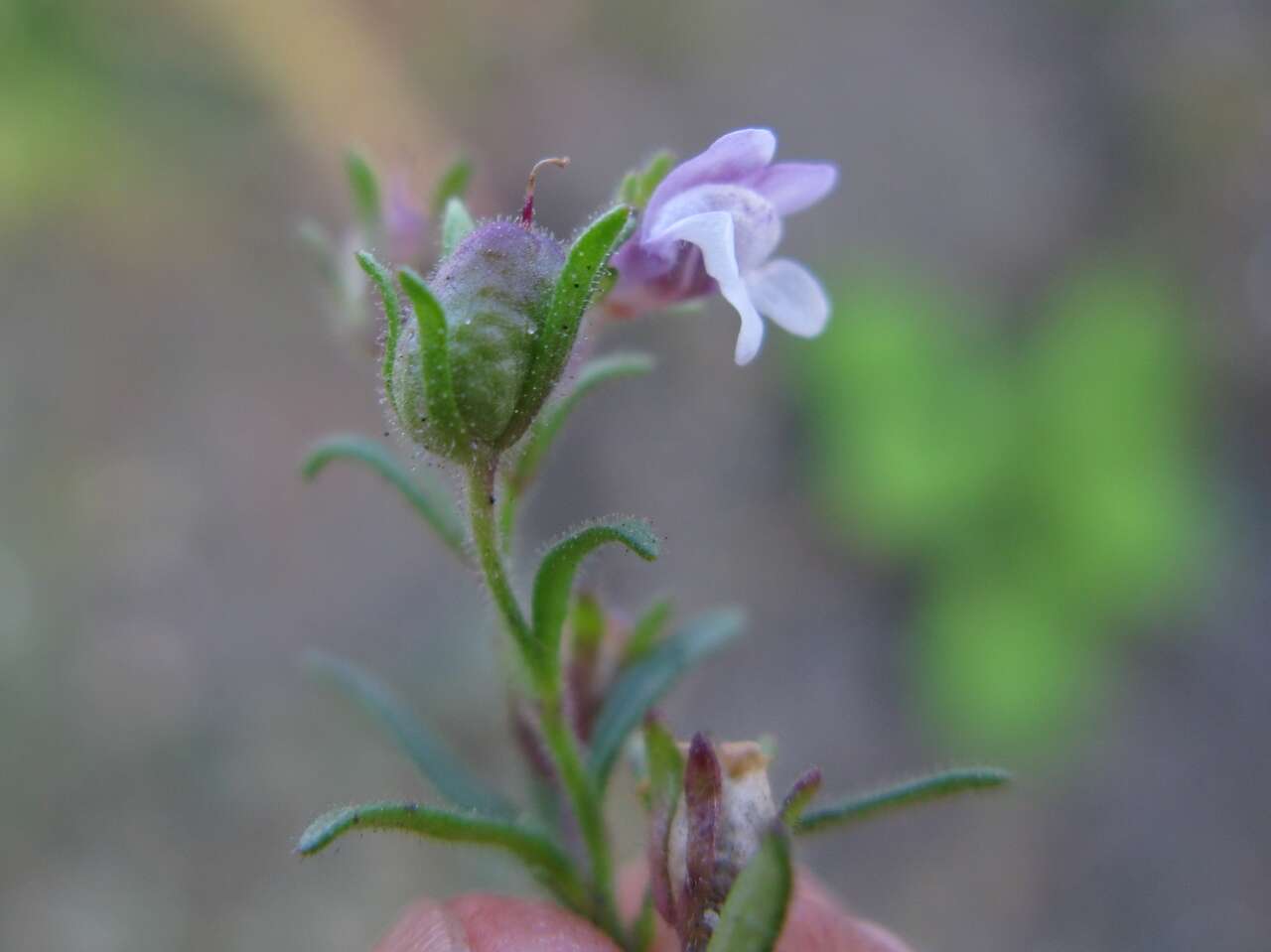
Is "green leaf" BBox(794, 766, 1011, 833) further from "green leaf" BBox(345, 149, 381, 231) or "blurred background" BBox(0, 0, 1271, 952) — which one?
"blurred background" BBox(0, 0, 1271, 952)

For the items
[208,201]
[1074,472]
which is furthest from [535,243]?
[208,201]

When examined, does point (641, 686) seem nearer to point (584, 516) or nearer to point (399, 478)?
point (399, 478)

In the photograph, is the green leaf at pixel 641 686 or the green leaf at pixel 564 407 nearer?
the green leaf at pixel 564 407

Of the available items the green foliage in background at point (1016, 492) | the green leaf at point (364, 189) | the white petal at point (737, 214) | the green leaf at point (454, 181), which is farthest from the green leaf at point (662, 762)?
the green foliage in background at point (1016, 492)

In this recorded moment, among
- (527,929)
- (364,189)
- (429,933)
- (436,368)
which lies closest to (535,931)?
(527,929)

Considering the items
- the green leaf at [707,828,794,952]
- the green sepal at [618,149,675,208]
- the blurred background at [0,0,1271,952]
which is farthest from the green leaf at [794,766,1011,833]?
the blurred background at [0,0,1271,952]

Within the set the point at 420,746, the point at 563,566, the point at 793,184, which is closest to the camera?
the point at 563,566

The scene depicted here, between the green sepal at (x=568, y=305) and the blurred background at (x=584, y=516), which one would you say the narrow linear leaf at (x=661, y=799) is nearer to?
→ the green sepal at (x=568, y=305)
